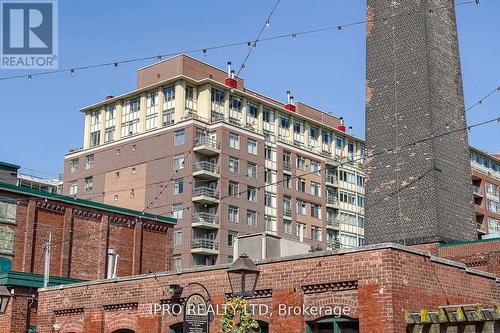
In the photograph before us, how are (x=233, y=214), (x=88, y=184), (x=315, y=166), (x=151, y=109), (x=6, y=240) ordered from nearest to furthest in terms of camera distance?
1. (x=6, y=240)
2. (x=233, y=214)
3. (x=151, y=109)
4. (x=88, y=184)
5. (x=315, y=166)

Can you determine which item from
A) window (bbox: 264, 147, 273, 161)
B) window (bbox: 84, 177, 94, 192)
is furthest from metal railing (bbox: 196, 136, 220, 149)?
window (bbox: 84, 177, 94, 192)

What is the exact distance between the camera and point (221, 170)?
211ft

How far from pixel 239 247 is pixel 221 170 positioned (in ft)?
143

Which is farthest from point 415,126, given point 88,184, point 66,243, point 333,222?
point 333,222

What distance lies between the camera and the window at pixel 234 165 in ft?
215

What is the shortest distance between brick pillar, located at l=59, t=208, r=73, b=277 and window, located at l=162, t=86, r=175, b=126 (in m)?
27.5

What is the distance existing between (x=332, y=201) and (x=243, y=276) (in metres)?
62.1

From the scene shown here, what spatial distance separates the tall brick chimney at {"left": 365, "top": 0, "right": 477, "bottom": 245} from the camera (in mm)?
Answer: 27141

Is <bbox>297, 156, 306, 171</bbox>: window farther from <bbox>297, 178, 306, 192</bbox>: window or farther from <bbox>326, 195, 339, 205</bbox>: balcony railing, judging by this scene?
<bbox>326, 195, 339, 205</bbox>: balcony railing

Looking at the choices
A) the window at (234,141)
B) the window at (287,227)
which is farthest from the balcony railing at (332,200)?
the window at (234,141)

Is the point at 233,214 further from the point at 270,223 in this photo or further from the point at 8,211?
the point at 8,211

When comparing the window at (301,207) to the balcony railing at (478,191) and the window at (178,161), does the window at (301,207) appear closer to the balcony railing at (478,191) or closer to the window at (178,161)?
the window at (178,161)

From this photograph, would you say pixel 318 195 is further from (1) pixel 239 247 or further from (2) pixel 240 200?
(1) pixel 239 247

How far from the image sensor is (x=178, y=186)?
63938 millimetres
